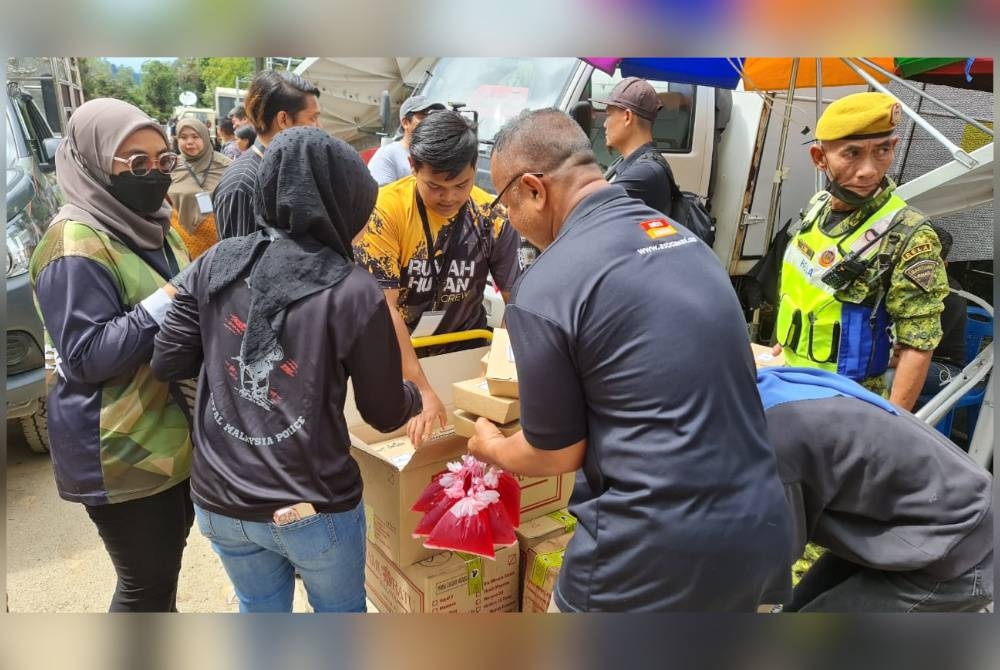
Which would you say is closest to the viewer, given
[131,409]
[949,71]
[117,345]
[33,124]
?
[117,345]

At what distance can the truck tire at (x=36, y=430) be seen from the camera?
11.8ft

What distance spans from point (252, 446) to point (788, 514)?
1232 millimetres

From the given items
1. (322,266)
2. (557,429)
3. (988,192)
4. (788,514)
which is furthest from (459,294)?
(988,192)

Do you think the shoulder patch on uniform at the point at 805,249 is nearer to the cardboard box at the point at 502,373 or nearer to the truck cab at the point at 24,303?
the cardboard box at the point at 502,373

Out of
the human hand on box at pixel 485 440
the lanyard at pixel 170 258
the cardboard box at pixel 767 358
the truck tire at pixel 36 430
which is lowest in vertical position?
the truck tire at pixel 36 430

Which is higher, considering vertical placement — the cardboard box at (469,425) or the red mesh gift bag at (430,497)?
the cardboard box at (469,425)

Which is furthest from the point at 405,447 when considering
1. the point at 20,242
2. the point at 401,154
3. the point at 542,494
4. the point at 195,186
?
the point at 195,186

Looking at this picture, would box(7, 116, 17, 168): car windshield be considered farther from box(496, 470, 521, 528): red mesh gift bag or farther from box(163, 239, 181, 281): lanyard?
box(496, 470, 521, 528): red mesh gift bag

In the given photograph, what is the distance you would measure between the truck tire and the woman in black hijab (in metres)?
2.64

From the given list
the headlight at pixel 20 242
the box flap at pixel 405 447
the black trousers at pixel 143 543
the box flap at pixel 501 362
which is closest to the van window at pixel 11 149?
the headlight at pixel 20 242

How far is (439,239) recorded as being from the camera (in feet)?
8.57

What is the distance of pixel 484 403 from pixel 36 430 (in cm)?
309

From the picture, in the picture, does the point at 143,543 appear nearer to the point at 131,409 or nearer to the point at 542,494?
the point at 131,409
